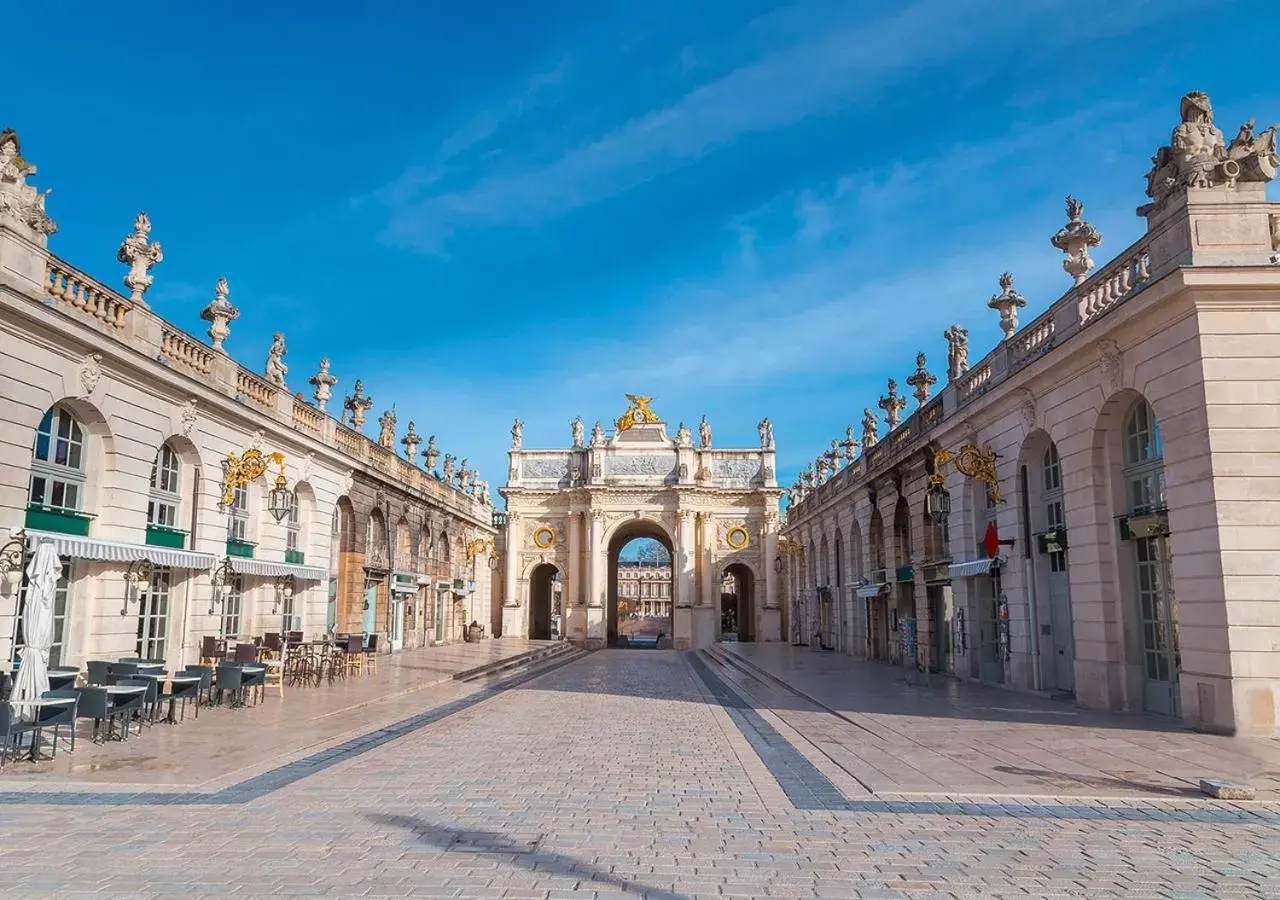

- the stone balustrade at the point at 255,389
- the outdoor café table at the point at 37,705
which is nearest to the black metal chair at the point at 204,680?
the outdoor café table at the point at 37,705

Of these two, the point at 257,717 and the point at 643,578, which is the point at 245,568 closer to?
the point at 257,717

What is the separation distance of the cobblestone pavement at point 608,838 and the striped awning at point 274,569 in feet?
34.9

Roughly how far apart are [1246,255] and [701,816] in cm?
1102

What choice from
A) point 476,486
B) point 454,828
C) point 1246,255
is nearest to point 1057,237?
point 1246,255

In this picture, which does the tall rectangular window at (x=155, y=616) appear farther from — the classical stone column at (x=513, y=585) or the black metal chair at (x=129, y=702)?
the classical stone column at (x=513, y=585)

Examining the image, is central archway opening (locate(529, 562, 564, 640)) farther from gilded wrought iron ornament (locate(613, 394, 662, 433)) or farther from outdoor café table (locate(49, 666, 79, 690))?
outdoor café table (locate(49, 666, 79, 690))

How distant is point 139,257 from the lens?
57.6ft

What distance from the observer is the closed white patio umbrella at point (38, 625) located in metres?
10.8

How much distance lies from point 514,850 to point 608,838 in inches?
30.1

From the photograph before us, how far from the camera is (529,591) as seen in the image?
5422cm

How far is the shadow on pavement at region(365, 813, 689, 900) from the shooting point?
564 cm

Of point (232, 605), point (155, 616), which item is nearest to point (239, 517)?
point (232, 605)

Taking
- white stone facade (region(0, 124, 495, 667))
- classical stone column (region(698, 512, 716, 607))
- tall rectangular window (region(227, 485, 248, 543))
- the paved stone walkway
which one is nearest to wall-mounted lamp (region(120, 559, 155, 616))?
white stone facade (region(0, 124, 495, 667))

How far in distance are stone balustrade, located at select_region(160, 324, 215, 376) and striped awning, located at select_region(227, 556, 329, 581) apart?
4.24 m
